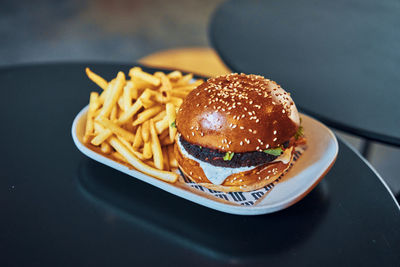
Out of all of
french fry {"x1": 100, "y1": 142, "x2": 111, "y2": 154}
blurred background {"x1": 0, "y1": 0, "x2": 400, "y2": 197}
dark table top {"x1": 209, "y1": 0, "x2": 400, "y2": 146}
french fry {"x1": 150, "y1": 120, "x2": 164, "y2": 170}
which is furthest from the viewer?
blurred background {"x1": 0, "y1": 0, "x2": 400, "y2": 197}

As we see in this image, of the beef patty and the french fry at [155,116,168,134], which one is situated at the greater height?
the french fry at [155,116,168,134]

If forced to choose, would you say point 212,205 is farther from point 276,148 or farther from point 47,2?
point 47,2

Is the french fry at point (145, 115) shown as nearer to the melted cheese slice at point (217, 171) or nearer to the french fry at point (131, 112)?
the french fry at point (131, 112)

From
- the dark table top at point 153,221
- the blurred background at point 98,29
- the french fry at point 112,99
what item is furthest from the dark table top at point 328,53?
the blurred background at point 98,29

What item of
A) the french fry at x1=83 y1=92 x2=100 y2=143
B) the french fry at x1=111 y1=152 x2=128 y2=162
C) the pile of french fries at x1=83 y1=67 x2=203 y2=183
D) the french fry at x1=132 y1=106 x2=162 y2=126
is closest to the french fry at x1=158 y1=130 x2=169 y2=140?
the pile of french fries at x1=83 y1=67 x2=203 y2=183

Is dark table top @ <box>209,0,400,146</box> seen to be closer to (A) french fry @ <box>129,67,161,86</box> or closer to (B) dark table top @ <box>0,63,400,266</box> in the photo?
(B) dark table top @ <box>0,63,400,266</box>

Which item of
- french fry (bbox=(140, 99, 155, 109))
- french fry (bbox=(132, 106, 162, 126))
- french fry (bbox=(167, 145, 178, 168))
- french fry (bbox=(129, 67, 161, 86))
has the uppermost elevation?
french fry (bbox=(129, 67, 161, 86))

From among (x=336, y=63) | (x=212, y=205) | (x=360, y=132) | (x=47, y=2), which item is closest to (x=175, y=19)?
(x=47, y=2)
